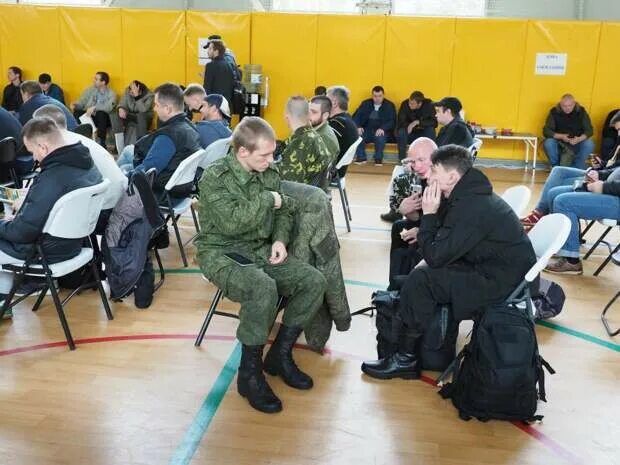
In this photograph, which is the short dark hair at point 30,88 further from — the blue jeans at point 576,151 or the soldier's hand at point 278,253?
the blue jeans at point 576,151

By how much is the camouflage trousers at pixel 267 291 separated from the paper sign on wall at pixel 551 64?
8.74 meters

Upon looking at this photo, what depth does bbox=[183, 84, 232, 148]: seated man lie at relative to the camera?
18.3 ft

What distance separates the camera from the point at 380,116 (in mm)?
10633

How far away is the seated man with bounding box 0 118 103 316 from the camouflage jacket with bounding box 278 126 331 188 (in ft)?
4.23

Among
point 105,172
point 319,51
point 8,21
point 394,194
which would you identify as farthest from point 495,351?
point 8,21

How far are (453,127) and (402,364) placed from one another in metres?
3.35

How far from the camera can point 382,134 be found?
34.5ft

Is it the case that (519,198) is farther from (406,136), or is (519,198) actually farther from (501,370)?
(406,136)

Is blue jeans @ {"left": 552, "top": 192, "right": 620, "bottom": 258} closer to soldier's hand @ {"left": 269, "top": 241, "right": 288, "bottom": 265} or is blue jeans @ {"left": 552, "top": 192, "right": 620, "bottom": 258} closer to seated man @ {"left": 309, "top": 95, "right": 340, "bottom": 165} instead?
seated man @ {"left": 309, "top": 95, "right": 340, "bottom": 165}

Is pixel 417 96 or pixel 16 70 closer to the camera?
pixel 417 96

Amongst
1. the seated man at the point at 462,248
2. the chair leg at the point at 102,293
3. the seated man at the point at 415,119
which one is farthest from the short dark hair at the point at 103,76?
the seated man at the point at 462,248

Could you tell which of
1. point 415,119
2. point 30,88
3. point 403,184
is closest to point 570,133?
point 415,119

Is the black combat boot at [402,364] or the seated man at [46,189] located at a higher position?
the seated man at [46,189]

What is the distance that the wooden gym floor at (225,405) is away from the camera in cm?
261
